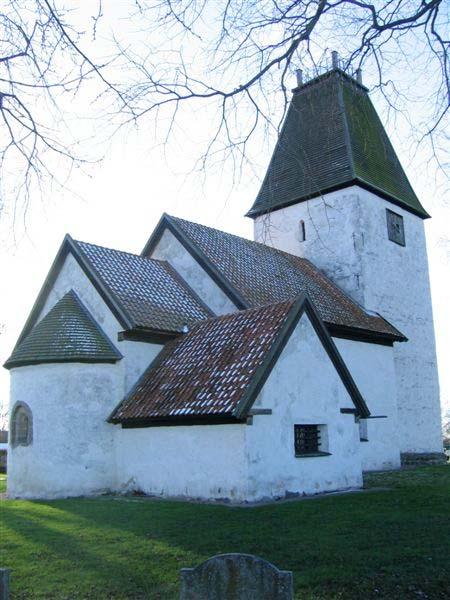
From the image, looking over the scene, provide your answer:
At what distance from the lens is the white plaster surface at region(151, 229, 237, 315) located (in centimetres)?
1841

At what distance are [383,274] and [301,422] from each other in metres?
11.6

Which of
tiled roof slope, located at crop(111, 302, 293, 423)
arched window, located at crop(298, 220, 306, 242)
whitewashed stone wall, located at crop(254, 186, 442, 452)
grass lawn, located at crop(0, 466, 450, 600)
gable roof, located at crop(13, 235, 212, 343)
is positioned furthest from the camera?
arched window, located at crop(298, 220, 306, 242)

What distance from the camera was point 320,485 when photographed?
13844mm

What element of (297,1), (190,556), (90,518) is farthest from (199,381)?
(297,1)

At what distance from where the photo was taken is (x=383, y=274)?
78.3 feet

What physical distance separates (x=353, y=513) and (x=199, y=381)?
4.63 m

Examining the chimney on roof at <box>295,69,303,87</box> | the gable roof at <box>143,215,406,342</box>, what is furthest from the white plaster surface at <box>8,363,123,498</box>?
the chimney on roof at <box>295,69,303,87</box>

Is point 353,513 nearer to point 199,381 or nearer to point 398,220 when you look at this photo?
point 199,381

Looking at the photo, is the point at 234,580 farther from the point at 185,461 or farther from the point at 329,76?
the point at 185,461

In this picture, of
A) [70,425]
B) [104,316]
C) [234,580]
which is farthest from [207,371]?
[234,580]

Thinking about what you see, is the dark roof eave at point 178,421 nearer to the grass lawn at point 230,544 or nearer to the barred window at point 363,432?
the grass lawn at point 230,544

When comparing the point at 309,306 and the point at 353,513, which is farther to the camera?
the point at 309,306

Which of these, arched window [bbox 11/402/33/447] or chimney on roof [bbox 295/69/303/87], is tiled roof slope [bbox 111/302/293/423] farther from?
chimney on roof [bbox 295/69/303/87]

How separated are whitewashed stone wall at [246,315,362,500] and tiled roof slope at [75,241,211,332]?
156 inches
